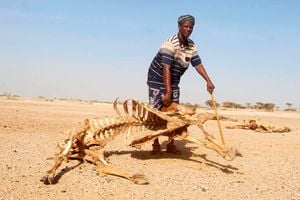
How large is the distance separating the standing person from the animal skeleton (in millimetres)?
305

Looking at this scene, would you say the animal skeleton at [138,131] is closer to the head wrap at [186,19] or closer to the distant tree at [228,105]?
the head wrap at [186,19]

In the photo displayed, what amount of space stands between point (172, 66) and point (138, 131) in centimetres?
115

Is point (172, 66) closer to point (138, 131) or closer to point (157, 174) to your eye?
point (138, 131)

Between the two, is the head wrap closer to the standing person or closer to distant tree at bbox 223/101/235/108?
the standing person

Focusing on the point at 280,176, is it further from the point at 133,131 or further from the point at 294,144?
the point at 294,144

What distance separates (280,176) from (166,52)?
8.18 ft

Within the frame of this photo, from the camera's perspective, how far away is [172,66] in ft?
25.0

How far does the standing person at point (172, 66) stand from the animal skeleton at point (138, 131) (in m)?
0.31

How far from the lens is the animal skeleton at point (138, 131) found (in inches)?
273

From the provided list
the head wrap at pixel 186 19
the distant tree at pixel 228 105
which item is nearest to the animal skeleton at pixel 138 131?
the head wrap at pixel 186 19

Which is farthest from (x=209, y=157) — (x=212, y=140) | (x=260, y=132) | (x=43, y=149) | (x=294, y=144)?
(x=260, y=132)

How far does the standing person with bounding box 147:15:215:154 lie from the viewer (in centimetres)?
739

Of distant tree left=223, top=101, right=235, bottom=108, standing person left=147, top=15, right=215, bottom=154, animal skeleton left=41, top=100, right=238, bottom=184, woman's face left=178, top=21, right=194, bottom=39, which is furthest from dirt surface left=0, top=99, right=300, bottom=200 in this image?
distant tree left=223, top=101, right=235, bottom=108

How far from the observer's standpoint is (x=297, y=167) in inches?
314
